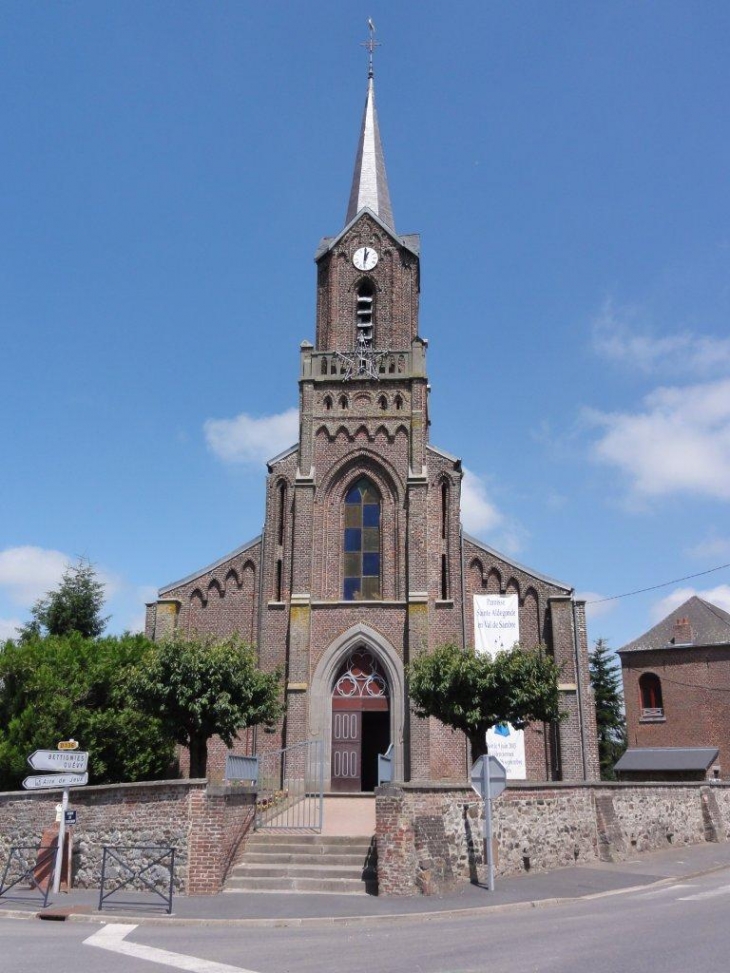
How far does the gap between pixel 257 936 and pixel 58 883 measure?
503 cm

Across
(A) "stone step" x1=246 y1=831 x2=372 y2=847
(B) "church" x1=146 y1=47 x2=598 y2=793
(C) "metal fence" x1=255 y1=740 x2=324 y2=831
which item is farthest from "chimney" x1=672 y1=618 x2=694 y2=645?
(A) "stone step" x1=246 y1=831 x2=372 y2=847

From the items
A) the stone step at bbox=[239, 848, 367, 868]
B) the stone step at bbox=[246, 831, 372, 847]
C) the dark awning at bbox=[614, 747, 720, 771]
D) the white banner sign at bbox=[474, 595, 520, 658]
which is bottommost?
the stone step at bbox=[239, 848, 367, 868]

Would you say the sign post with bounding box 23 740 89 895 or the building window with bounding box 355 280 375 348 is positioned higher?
the building window with bounding box 355 280 375 348

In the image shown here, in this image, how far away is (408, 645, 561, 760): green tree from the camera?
63.8ft

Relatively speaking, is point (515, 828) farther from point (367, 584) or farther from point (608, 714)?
point (608, 714)

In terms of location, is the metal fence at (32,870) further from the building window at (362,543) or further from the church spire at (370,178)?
the church spire at (370,178)

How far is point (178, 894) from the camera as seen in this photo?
13930 mm

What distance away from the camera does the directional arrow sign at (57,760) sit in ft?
45.7

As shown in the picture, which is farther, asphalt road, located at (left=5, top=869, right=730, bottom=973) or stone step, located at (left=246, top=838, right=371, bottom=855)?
stone step, located at (left=246, top=838, right=371, bottom=855)

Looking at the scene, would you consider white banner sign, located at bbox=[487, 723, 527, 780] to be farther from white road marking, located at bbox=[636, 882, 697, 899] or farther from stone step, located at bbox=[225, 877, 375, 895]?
stone step, located at bbox=[225, 877, 375, 895]

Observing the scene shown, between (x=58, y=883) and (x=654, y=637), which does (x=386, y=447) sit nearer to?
(x=58, y=883)

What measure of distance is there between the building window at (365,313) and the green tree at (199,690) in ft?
46.4

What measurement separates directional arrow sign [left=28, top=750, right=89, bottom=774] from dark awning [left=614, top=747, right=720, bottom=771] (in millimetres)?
31747

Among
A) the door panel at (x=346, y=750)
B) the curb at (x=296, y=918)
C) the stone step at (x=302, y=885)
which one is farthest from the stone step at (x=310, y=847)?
the door panel at (x=346, y=750)
